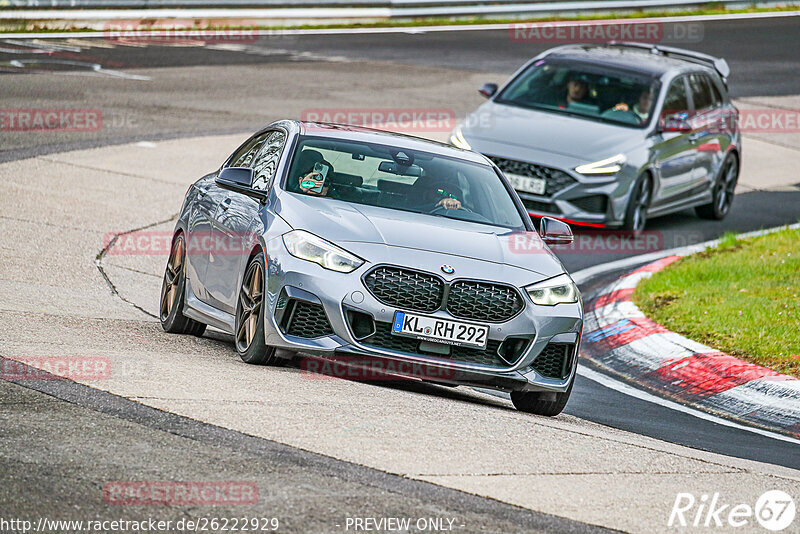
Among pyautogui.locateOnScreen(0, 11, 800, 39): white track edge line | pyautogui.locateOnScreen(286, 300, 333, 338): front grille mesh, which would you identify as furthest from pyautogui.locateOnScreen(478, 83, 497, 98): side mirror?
pyautogui.locateOnScreen(0, 11, 800, 39): white track edge line

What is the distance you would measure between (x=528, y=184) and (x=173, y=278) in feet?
19.2

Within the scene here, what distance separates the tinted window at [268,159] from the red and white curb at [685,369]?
10.3ft

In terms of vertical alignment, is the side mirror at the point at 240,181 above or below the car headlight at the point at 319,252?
above

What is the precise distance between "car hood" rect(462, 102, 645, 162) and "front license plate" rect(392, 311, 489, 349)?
287 inches

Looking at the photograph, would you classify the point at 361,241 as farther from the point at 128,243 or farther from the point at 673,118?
the point at 673,118

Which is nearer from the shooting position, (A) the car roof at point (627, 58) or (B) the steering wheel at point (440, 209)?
(B) the steering wheel at point (440, 209)

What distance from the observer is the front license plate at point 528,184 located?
1477cm

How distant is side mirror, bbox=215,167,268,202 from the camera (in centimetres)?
895

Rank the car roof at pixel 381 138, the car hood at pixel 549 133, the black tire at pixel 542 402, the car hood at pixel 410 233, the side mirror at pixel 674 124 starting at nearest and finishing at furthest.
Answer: the car hood at pixel 410 233 → the black tire at pixel 542 402 → the car roof at pixel 381 138 → the car hood at pixel 549 133 → the side mirror at pixel 674 124

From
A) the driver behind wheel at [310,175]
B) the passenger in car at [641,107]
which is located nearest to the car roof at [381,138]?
the driver behind wheel at [310,175]

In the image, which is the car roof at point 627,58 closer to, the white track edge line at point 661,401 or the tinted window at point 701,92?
the tinted window at point 701,92

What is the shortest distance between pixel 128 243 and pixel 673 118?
686 centimetres

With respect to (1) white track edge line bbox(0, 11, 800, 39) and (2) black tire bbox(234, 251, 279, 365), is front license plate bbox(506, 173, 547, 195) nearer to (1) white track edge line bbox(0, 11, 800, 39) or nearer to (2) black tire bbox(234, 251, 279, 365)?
(2) black tire bbox(234, 251, 279, 365)

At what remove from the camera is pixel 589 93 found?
16.4m
